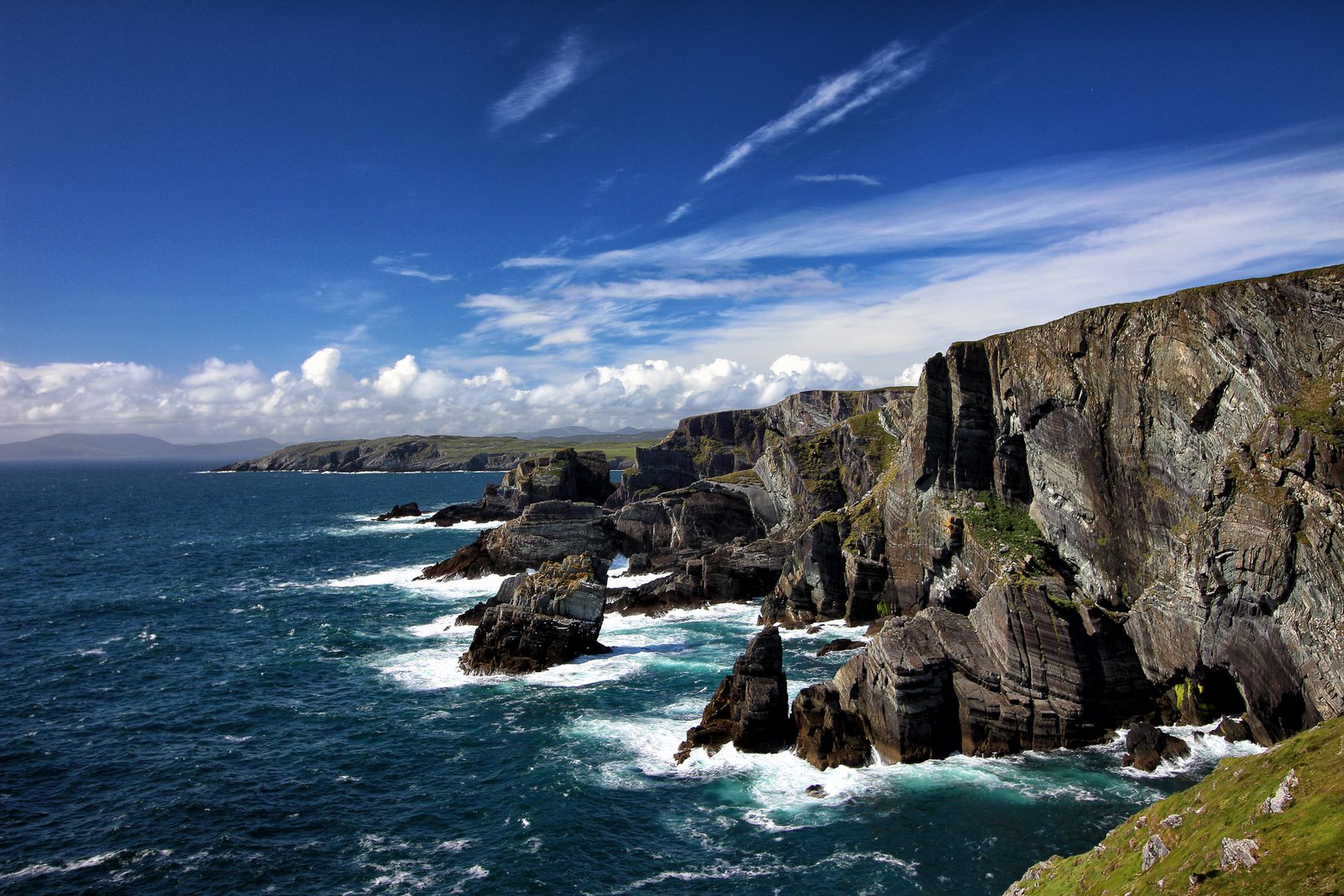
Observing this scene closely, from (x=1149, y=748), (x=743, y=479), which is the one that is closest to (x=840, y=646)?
(x=1149, y=748)

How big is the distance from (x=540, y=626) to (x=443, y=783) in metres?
19.6

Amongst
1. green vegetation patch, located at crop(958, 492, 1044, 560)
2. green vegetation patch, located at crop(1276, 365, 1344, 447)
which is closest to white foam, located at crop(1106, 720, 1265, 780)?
green vegetation patch, located at crop(958, 492, 1044, 560)

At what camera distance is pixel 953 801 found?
31.8 metres

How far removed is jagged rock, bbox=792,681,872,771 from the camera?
119 feet

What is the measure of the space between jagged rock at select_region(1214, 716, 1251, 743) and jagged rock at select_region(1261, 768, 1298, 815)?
942 inches

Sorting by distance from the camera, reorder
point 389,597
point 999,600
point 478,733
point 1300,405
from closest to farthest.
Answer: point 1300,405, point 999,600, point 478,733, point 389,597

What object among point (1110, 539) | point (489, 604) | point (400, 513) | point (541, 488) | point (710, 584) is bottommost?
point (710, 584)

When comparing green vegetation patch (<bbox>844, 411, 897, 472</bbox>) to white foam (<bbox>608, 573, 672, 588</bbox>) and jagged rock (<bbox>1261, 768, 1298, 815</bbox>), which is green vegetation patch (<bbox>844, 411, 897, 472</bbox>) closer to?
white foam (<bbox>608, 573, 672, 588</bbox>)

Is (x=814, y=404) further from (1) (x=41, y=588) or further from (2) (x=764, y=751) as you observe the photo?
(1) (x=41, y=588)

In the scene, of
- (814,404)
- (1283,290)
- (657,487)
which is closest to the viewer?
(1283,290)

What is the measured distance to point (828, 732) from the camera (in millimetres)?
36781

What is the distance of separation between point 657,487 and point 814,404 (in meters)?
32.7

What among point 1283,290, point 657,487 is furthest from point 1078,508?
point 657,487

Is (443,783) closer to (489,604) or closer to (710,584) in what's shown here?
(489,604)
